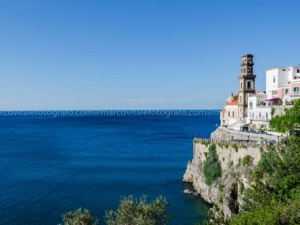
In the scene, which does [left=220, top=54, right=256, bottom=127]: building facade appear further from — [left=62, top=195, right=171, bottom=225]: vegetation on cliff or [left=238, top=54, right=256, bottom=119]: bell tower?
[left=62, top=195, right=171, bottom=225]: vegetation on cliff

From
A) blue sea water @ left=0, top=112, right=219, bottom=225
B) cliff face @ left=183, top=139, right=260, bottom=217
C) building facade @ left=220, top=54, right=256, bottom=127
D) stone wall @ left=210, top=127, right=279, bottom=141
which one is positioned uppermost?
building facade @ left=220, top=54, right=256, bottom=127

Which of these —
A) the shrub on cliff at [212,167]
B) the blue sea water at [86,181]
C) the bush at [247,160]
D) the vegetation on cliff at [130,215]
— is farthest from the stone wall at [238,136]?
the vegetation on cliff at [130,215]

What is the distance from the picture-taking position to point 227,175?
4253cm

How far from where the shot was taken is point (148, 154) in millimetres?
82812

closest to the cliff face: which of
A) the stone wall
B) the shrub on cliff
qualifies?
the shrub on cliff

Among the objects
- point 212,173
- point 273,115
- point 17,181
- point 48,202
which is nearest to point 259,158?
point 212,173

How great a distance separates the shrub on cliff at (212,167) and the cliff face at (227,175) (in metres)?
0.68

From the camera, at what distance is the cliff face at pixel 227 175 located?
3800cm

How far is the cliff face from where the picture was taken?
38.0m

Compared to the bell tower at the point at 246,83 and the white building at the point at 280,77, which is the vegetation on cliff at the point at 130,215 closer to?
the white building at the point at 280,77

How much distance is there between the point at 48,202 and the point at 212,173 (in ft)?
88.3

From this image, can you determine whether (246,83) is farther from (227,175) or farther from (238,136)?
(227,175)

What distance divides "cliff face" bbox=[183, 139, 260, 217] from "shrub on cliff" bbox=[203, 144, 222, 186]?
2.25 feet

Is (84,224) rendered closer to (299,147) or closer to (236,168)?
(299,147)
